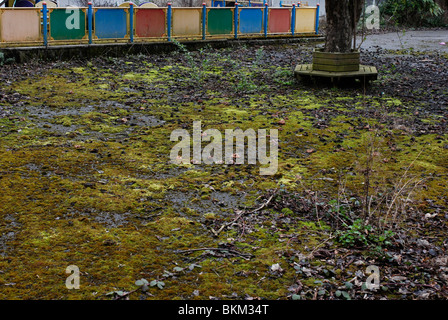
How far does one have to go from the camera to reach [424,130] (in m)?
8.75

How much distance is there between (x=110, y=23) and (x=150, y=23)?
1.47 metres

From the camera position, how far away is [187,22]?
17.4m

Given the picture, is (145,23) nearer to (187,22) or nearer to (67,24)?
(187,22)

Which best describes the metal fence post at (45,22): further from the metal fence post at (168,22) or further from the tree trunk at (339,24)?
the tree trunk at (339,24)

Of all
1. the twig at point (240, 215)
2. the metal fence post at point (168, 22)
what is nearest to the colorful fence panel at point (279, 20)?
the metal fence post at point (168, 22)

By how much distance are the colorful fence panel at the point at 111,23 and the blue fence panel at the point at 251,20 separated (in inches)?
194

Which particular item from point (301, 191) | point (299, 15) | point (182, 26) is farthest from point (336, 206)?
point (299, 15)

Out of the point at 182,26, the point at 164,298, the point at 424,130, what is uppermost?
the point at 182,26

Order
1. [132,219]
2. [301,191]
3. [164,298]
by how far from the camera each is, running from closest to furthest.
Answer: [164,298] → [132,219] → [301,191]

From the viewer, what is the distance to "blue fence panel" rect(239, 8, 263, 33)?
19016mm

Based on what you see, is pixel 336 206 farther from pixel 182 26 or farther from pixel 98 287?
pixel 182 26

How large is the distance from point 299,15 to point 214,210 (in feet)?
55.5

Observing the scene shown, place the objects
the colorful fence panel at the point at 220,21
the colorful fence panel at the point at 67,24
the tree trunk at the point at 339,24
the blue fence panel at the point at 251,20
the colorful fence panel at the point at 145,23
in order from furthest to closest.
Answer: the blue fence panel at the point at 251,20 → the colorful fence panel at the point at 220,21 → the colorful fence panel at the point at 67,24 → the colorful fence panel at the point at 145,23 → the tree trunk at the point at 339,24

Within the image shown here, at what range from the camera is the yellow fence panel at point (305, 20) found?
21.0 metres
